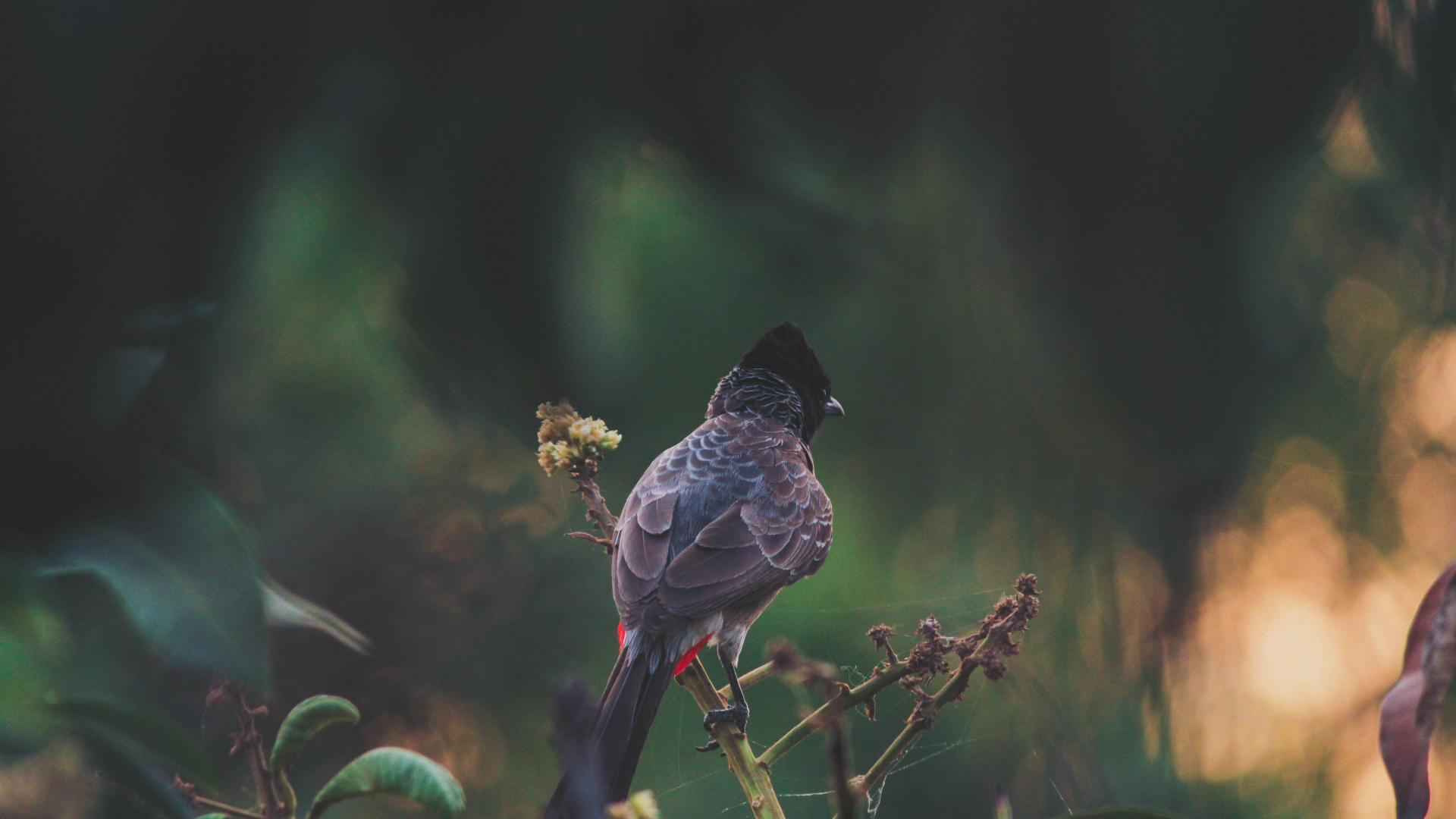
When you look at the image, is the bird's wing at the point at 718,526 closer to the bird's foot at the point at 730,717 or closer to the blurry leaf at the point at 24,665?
the bird's foot at the point at 730,717

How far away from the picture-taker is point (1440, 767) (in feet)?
2.64

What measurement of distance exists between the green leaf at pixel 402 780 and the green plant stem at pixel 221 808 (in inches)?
2.7

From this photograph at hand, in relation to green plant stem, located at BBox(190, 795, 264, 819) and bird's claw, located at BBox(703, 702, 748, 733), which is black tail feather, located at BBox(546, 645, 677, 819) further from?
green plant stem, located at BBox(190, 795, 264, 819)

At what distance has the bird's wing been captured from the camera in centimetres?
68

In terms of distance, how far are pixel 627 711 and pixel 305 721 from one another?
0.58ft

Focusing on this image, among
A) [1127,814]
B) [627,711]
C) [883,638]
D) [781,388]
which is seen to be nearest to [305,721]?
[627,711]

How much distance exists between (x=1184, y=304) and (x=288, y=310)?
1043 millimetres

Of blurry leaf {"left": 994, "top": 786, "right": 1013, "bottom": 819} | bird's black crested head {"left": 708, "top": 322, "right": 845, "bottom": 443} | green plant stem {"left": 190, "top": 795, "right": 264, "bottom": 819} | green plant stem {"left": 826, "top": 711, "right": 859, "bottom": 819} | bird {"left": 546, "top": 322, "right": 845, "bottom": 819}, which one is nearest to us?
green plant stem {"left": 826, "top": 711, "right": 859, "bottom": 819}

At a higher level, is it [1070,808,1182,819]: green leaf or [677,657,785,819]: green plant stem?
[1070,808,1182,819]: green leaf

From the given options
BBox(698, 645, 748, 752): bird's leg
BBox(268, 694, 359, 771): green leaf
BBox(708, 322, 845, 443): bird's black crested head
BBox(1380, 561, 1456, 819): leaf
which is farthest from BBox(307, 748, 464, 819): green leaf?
BBox(708, 322, 845, 443): bird's black crested head

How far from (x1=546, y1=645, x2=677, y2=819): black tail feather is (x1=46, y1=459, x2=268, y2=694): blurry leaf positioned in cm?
34

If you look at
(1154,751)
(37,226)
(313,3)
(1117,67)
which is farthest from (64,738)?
(1117,67)

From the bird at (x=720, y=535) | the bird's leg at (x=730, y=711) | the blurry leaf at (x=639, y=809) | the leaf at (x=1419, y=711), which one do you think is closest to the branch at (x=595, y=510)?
the bird at (x=720, y=535)

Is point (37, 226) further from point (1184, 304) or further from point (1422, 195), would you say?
point (1422, 195)
